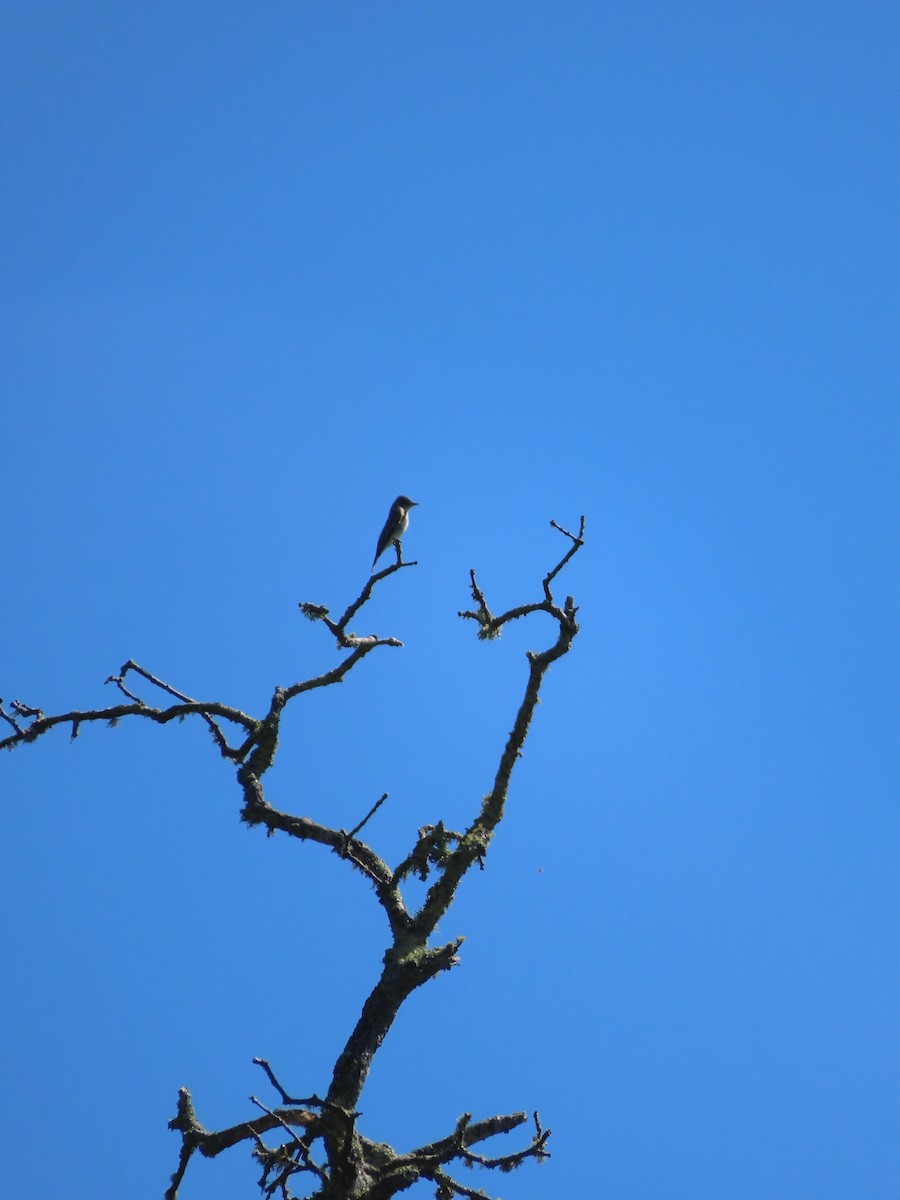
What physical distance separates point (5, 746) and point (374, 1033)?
13.2 ft

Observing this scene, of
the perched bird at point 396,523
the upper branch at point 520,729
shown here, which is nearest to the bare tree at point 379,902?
the upper branch at point 520,729

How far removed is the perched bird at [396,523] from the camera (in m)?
14.4

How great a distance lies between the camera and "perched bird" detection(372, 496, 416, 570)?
14430 mm

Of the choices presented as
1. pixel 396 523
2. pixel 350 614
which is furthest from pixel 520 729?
pixel 396 523

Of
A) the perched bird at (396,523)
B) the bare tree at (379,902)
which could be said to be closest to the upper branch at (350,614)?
the bare tree at (379,902)

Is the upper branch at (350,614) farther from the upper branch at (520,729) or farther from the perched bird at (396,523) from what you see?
the perched bird at (396,523)

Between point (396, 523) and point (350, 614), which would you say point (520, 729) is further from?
point (396, 523)

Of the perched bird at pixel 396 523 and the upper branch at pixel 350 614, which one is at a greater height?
the perched bird at pixel 396 523

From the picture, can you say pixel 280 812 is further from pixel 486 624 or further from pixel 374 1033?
pixel 486 624

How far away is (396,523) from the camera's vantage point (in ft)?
48.7

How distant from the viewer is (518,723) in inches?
351

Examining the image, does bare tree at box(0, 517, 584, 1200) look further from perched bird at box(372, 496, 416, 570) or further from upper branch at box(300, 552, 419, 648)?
perched bird at box(372, 496, 416, 570)

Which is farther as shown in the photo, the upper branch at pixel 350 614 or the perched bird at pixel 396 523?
the perched bird at pixel 396 523

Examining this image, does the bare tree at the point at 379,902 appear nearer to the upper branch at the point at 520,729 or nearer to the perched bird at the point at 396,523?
the upper branch at the point at 520,729
